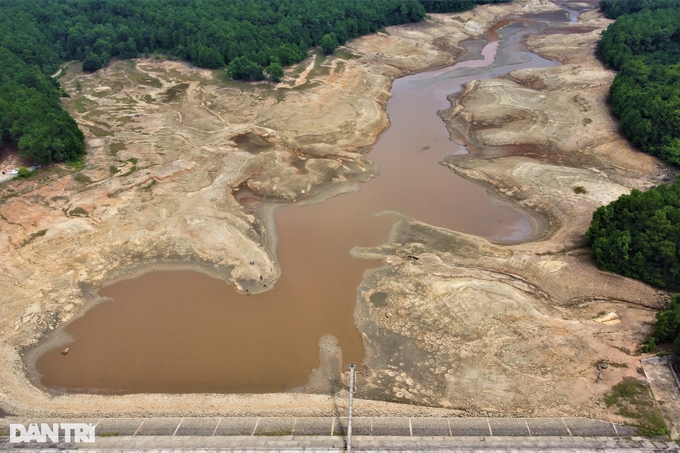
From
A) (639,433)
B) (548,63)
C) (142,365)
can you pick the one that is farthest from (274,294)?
(548,63)

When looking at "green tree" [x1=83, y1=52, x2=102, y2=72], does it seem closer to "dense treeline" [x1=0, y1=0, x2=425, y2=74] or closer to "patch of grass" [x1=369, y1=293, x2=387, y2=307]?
"dense treeline" [x1=0, y1=0, x2=425, y2=74]

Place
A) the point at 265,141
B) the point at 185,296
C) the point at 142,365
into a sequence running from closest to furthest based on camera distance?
the point at 142,365
the point at 185,296
the point at 265,141

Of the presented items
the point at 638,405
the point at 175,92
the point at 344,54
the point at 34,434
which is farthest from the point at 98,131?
the point at 638,405

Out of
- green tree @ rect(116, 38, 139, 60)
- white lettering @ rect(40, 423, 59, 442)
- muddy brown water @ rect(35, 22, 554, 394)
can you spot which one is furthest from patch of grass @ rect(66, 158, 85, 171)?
green tree @ rect(116, 38, 139, 60)

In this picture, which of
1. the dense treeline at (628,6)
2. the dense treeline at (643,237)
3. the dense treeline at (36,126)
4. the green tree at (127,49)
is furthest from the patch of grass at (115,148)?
the dense treeline at (628,6)

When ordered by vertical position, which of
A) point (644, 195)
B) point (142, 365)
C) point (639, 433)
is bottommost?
point (142, 365)

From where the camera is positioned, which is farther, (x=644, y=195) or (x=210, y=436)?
(x=644, y=195)

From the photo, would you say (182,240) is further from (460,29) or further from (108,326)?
(460,29)

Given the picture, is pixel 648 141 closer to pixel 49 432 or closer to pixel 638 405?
pixel 638 405

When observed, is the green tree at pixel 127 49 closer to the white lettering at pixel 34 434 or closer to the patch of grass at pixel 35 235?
the patch of grass at pixel 35 235
